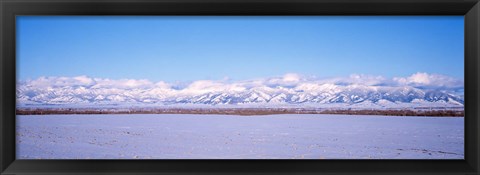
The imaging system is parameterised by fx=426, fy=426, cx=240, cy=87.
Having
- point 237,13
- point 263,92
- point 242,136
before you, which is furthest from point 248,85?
point 237,13

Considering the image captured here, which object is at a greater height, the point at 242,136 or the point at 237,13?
the point at 237,13

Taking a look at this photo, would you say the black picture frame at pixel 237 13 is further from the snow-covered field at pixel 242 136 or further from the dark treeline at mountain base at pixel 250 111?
the dark treeline at mountain base at pixel 250 111

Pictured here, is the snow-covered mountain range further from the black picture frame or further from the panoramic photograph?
the black picture frame

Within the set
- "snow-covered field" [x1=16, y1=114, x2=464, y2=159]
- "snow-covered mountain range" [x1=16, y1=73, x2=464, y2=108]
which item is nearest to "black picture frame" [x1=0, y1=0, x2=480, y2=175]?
"snow-covered field" [x1=16, y1=114, x2=464, y2=159]

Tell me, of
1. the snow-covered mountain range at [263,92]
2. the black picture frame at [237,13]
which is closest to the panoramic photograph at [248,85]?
the snow-covered mountain range at [263,92]

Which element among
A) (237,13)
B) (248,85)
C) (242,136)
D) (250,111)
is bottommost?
(242,136)

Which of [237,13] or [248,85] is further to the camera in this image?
[248,85]

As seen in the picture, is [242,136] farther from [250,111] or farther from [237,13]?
[237,13]

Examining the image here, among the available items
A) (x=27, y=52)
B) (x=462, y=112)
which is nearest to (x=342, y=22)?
(x=462, y=112)
